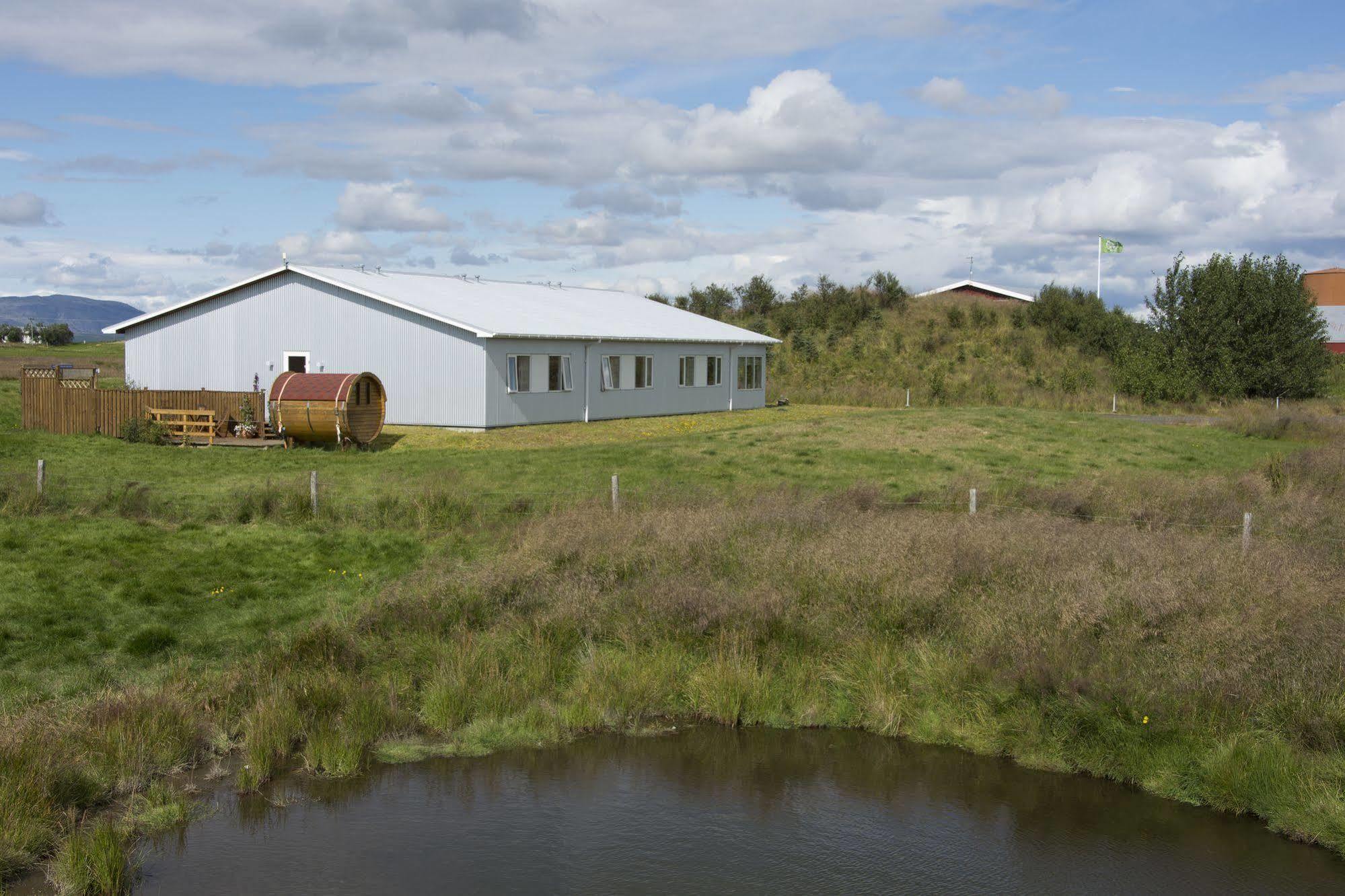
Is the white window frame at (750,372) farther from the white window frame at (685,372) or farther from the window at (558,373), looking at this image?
the window at (558,373)

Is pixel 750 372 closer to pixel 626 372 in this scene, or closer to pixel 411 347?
pixel 626 372

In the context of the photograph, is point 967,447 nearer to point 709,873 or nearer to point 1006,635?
point 1006,635

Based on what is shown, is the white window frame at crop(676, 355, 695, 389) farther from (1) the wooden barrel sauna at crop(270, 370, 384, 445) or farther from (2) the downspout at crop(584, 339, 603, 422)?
(1) the wooden barrel sauna at crop(270, 370, 384, 445)

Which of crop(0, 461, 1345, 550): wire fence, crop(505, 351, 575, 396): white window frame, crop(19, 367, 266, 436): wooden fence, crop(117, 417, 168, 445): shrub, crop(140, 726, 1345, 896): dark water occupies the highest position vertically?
crop(505, 351, 575, 396): white window frame

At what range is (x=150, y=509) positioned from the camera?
58.9 ft

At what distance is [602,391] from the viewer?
37875 millimetres

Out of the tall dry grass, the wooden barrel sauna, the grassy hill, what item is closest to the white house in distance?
the wooden barrel sauna

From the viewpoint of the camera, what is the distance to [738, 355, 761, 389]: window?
47.8 m

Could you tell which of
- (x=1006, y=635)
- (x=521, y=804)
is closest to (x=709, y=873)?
(x=521, y=804)

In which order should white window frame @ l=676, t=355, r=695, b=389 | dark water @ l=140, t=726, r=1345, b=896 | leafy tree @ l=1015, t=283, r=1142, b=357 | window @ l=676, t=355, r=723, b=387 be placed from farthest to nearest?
leafy tree @ l=1015, t=283, r=1142, b=357
window @ l=676, t=355, r=723, b=387
white window frame @ l=676, t=355, r=695, b=389
dark water @ l=140, t=726, r=1345, b=896

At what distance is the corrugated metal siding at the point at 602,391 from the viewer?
33.3m

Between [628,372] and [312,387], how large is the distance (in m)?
12.5

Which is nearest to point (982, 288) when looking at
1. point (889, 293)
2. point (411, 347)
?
point (889, 293)

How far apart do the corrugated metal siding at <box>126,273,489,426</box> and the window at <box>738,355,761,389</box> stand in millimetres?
17154
